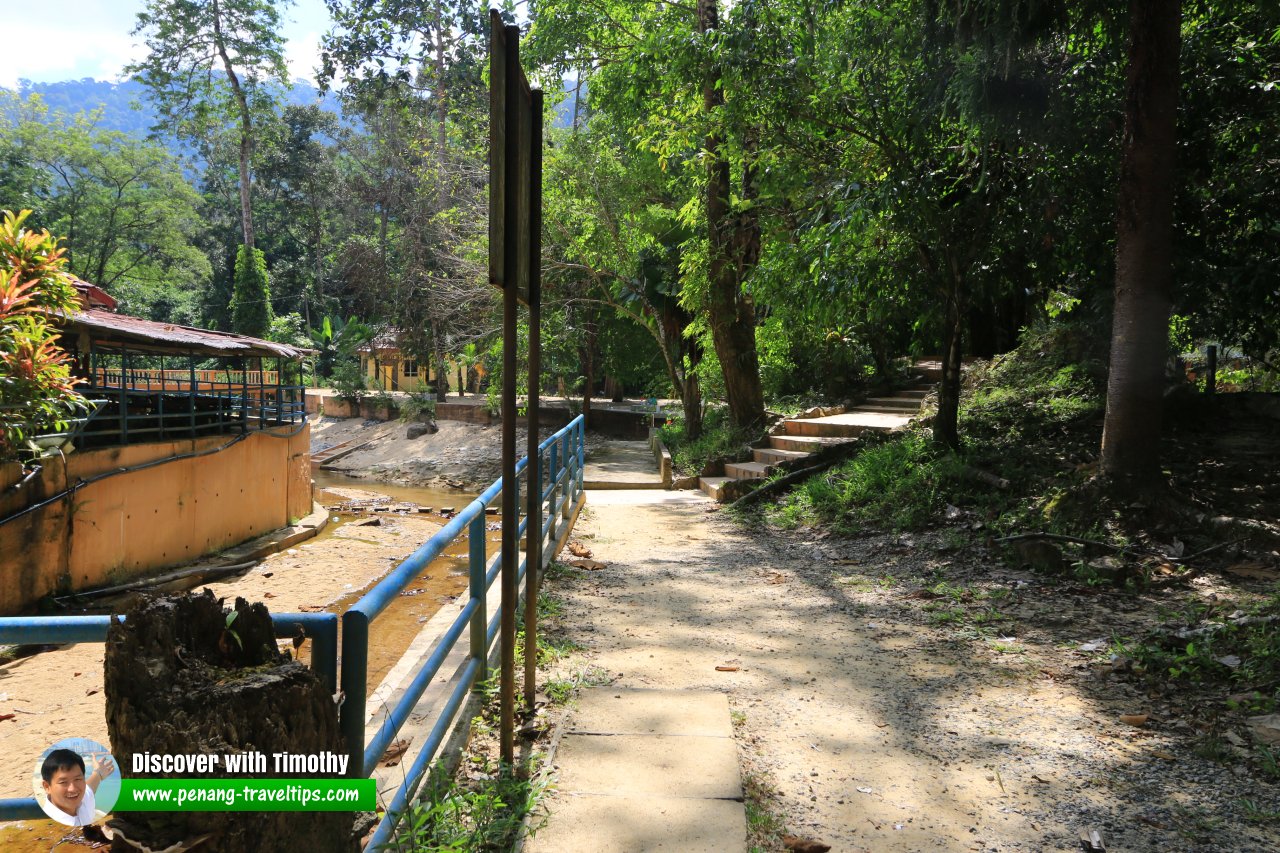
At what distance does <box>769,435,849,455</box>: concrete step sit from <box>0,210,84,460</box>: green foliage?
33.6ft

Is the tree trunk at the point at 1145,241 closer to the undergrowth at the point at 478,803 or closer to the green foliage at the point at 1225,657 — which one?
the green foliage at the point at 1225,657

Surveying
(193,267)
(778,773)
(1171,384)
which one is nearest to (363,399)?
(193,267)

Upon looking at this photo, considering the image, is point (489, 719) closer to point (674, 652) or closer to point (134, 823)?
point (674, 652)

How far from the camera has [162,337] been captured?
14.3 m

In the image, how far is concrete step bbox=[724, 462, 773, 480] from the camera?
506 inches

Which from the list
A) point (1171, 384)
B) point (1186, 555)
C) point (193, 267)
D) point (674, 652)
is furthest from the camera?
point (193, 267)

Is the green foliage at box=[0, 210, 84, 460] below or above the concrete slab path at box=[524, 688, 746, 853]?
above

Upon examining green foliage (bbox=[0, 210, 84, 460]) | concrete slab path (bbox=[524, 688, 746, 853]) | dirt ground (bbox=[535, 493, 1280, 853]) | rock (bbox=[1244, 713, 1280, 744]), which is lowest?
dirt ground (bbox=[535, 493, 1280, 853])

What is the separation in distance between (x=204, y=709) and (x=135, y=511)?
1371 centimetres

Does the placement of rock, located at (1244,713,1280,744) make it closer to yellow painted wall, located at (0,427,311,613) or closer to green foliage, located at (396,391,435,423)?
yellow painted wall, located at (0,427,311,613)

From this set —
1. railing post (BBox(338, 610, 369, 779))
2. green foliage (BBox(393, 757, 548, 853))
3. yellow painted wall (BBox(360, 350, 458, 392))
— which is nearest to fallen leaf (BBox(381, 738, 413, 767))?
green foliage (BBox(393, 757, 548, 853))

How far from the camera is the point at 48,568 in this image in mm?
11438

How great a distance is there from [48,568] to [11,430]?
2.40 metres

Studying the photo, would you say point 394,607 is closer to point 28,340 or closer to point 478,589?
point 28,340
